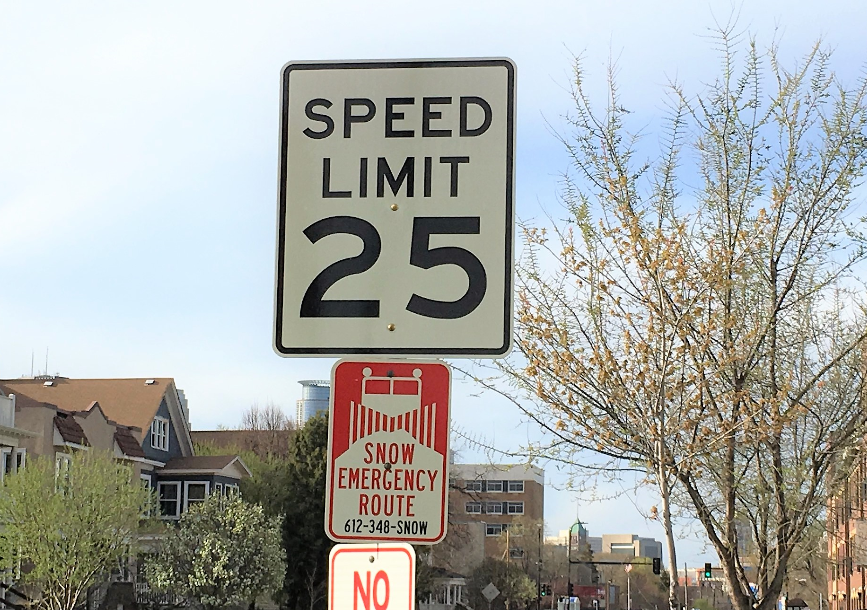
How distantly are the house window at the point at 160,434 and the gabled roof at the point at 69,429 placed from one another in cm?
619

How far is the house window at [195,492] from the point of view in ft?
143

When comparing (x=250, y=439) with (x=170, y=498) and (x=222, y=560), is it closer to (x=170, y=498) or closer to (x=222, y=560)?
(x=170, y=498)

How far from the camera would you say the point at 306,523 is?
146 ft

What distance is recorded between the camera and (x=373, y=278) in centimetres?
250

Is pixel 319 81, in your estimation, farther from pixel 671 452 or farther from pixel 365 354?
pixel 671 452

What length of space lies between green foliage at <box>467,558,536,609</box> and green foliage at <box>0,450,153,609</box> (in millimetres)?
30092

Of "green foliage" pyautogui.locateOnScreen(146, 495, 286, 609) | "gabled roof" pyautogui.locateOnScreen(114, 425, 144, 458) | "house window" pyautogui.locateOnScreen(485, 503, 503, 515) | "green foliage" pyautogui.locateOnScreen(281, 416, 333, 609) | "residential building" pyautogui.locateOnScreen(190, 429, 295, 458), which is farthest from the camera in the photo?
"house window" pyautogui.locateOnScreen(485, 503, 503, 515)

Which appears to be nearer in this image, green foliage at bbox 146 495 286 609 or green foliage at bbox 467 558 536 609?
green foliage at bbox 146 495 286 609

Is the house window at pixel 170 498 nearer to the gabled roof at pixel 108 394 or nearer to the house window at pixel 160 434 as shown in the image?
the house window at pixel 160 434

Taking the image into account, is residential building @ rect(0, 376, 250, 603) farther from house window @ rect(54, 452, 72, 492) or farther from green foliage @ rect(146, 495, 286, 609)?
green foliage @ rect(146, 495, 286, 609)

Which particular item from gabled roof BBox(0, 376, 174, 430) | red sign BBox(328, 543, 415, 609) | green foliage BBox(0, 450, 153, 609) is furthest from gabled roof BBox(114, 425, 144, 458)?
red sign BBox(328, 543, 415, 609)

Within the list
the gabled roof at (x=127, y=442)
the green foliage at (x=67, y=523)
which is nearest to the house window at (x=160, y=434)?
the gabled roof at (x=127, y=442)

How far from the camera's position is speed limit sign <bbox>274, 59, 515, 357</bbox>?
248 centimetres

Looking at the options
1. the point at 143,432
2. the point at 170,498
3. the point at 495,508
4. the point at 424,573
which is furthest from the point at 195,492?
the point at 495,508
